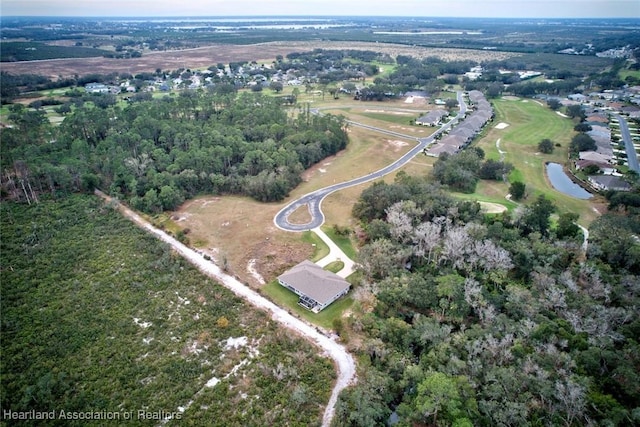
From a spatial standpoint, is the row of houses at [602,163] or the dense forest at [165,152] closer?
the dense forest at [165,152]

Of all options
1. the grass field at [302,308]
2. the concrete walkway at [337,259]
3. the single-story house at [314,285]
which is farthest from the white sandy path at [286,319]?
the concrete walkway at [337,259]

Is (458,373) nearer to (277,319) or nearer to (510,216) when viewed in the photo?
(277,319)

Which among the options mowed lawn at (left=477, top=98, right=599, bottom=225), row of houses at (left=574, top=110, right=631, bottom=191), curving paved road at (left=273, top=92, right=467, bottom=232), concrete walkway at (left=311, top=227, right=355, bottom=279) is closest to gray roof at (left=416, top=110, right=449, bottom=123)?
curving paved road at (left=273, top=92, right=467, bottom=232)

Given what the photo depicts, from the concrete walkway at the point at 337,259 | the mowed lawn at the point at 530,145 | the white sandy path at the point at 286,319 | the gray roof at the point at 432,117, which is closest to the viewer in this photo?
the white sandy path at the point at 286,319

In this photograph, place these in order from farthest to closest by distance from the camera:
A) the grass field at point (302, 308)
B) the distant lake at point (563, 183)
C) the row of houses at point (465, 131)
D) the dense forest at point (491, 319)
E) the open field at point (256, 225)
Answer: the row of houses at point (465, 131), the distant lake at point (563, 183), the open field at point (256, 225), the grass field at point (302, 308), the dense forest at point (491, 319)

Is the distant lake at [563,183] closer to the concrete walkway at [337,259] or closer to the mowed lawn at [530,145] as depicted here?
the mowed lawn at [530,145]

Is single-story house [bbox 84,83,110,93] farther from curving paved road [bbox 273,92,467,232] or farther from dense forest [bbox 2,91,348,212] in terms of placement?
curving paved road [bbox 273,92,467,232]

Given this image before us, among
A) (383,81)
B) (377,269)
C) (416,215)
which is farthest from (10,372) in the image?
(383,81)
